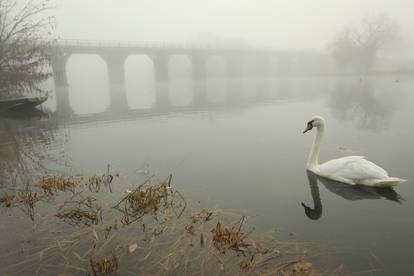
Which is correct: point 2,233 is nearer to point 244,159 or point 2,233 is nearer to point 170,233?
point 170,233

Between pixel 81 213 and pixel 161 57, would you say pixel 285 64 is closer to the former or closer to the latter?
pixel 161 57

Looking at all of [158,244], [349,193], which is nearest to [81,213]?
[158,244]

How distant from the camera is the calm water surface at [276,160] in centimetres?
544

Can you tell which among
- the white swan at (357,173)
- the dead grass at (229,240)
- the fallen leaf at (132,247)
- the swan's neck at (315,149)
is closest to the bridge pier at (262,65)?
the swan's neck at (315,149)

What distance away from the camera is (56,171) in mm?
9234

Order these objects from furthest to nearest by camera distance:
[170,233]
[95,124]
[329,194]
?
[95,124], [329,194], [170,233]

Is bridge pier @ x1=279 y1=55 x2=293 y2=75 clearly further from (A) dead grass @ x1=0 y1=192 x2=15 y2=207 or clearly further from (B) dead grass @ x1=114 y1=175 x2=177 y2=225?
(A) dead grass @ x1=0 y1=192 x2=15 y2=207

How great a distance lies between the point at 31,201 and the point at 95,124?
42.0 ft

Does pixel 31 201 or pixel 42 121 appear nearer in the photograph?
pixel 31 201

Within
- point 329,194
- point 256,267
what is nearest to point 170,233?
point 256,267

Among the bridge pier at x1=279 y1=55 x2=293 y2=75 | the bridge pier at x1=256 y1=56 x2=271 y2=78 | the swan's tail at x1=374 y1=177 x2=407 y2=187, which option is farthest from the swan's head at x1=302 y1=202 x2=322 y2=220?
the bridge pier at x1=279 y1=55 x2=293 y2=75

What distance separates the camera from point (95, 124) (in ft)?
61.5

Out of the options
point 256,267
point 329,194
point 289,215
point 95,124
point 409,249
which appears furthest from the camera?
point 95,124

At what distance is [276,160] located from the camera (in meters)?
9.88
